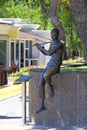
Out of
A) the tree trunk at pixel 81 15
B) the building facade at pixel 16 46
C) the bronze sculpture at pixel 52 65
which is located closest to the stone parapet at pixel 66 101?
the bronze sculpture at pixel 52 65

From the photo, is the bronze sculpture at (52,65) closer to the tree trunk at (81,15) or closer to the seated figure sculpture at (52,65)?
the seated figure sculpture at (52,65)

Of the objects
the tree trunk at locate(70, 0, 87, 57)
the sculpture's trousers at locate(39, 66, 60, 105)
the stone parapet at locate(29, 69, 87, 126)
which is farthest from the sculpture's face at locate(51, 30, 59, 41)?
the tree trunk at locate(70, 0, 87, 57)

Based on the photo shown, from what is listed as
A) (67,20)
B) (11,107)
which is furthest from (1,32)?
(11,107)

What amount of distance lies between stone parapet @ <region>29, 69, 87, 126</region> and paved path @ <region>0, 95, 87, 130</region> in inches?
8.8

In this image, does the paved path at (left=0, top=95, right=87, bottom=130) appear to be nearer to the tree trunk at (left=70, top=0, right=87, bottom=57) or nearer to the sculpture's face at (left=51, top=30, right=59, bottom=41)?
the sculpture's face at (left=51, top=30, right=59, bottom=41)

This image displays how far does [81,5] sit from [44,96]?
220 centimetres

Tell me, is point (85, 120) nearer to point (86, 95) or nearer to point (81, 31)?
point (86, 95)

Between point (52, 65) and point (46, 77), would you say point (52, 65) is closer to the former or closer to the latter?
point (52, 65)

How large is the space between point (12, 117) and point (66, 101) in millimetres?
1722

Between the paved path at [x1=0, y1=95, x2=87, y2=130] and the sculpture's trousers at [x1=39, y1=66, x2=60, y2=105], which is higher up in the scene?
the sculpture's trousers at [x1=39, y1=66, x2=60, y2=105]

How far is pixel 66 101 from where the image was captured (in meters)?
9.07

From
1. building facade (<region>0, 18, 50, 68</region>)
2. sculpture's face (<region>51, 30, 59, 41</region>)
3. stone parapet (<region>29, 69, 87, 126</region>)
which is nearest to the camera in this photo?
stone parapet (<region>29, 69, 87, 126</region>)

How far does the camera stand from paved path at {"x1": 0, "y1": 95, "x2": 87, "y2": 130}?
9.03m

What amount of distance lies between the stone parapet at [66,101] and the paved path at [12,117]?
22 centimetres
